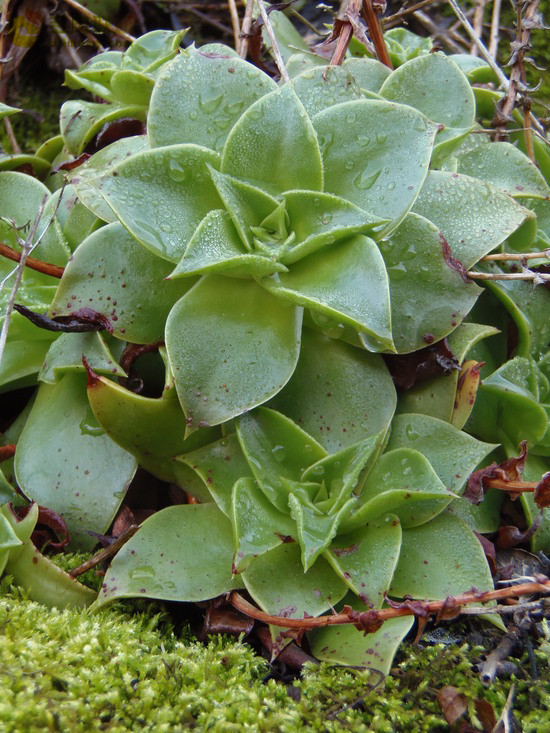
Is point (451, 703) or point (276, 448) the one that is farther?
point (276, 448)

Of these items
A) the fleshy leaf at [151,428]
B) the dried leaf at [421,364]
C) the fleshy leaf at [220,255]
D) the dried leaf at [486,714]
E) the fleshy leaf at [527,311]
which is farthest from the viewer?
the fleshy leaf at [527,311]

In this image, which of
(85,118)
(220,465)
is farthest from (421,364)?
(85,118)

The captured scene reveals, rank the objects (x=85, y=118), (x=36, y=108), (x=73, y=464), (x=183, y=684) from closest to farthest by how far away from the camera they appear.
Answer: (x=183, y=684)
(x=73, y=464)
(x=85, y=118)
(x=36, y=108)

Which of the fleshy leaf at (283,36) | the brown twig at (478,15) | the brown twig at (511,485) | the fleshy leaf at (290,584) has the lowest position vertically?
the fleshy leaf at (290,584)

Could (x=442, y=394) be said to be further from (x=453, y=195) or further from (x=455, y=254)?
(x=453, y=195)

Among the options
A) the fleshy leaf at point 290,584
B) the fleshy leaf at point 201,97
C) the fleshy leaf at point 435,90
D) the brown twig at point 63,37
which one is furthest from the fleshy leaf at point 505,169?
the brown twig at point 63,37

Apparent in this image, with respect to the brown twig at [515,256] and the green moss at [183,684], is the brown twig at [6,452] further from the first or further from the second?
the brown twig at [515,256]

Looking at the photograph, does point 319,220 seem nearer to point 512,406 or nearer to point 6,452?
point 512,406
